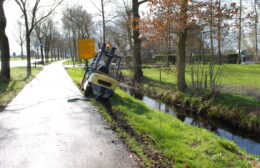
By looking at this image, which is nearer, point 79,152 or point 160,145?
point 79,152

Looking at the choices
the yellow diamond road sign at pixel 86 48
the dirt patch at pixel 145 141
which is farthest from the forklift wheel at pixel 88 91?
the yellow diamond road sign at pixel 86 48

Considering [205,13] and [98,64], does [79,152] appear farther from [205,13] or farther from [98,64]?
[205,13]

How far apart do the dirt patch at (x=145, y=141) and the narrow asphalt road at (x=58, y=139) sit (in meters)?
0.42

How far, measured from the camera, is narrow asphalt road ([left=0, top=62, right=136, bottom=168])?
434 cm

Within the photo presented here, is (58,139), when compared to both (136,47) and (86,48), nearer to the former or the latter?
(86,48)

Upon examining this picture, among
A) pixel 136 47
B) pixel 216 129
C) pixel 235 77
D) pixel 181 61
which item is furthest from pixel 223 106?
pixel 136 47

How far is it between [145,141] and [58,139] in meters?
2.22

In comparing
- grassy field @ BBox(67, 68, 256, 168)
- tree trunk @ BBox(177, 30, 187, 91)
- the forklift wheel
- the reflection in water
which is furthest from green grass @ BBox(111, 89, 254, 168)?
tree trunk @ BBox(177, 30, 187, 91)

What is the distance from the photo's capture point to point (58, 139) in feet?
17.9

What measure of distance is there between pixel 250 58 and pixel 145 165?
149 feet

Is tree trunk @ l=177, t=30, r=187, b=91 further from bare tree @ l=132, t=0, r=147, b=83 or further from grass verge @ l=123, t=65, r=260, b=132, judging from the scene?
bare tree @ l=132, t=0, r=147, b=83

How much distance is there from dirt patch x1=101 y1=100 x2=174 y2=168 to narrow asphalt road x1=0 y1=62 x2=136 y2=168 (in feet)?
1.37

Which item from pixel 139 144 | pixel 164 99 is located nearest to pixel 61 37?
pixel 164 99

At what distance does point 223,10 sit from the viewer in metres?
9.70
